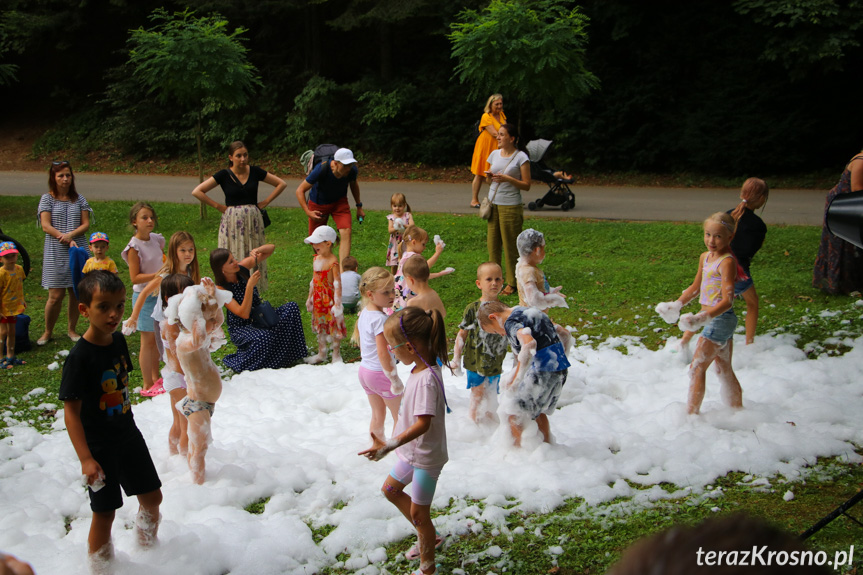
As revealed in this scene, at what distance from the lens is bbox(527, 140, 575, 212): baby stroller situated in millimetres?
14477

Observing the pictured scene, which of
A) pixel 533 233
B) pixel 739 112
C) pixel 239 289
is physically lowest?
pixel 239 289

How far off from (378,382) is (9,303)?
444 cm

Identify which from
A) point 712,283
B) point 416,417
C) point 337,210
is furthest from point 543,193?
point 416,417

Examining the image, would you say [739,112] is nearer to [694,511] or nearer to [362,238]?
[362,238]

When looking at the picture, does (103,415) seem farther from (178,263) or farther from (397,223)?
(397,223)

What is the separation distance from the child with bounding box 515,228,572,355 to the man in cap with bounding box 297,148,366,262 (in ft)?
12.5

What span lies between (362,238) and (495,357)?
7.63 m

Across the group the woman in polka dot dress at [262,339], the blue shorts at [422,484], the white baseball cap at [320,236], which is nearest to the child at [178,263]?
the woman in polka dot dress at [262,339]

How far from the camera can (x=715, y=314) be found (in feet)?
18.0

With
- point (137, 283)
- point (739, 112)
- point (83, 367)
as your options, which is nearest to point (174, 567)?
point (83, 367)

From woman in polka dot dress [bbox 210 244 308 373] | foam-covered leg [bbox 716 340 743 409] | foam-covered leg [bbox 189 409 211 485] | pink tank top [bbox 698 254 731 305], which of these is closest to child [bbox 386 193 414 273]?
woman in polka dot dress [bbox 210 244 308 373]

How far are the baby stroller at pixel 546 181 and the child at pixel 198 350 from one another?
10.4m

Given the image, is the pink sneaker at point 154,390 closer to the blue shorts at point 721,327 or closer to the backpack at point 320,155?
the backpack at point 320,155

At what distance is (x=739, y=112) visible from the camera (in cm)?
2069
